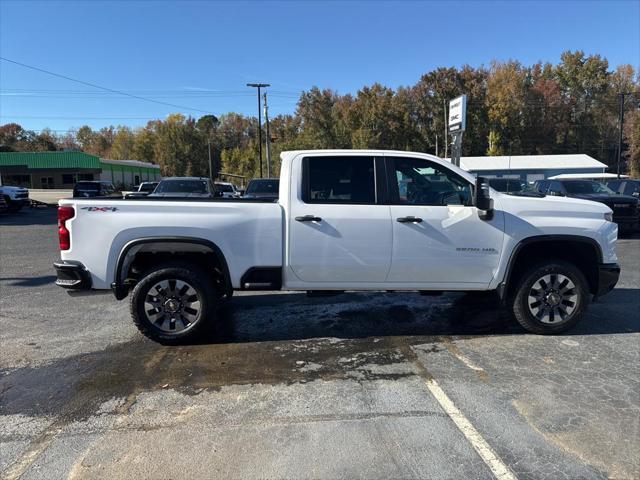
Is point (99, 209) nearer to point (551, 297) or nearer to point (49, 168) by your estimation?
point (551, 297)

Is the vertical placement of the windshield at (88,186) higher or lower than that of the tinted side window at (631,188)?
higher

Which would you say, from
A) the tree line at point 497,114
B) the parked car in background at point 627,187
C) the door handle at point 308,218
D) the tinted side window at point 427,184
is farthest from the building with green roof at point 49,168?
the tinted side window at point 427,184

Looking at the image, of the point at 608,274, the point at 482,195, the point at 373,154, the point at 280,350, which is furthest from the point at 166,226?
the point at 608,274

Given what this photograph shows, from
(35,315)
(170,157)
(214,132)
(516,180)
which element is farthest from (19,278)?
(214,132)

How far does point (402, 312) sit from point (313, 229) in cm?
202

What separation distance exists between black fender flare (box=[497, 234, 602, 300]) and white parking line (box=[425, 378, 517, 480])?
165 centimetres

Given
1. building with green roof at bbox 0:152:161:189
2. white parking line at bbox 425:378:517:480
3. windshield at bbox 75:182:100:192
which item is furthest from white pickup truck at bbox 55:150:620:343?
building with green roof at bbox 0:152:161:189

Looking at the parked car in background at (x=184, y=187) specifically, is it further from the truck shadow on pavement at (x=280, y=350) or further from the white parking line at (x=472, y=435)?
the white parking line at (x=472, y=435)

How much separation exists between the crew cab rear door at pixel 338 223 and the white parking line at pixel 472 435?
1.46 meters

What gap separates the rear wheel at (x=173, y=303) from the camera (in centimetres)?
482

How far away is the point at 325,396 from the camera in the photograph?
12.5ft

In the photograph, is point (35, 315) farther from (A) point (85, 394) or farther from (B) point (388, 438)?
(B) point (388, 438)

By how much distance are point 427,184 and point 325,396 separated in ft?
8.43

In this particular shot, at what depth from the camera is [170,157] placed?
95562mm
